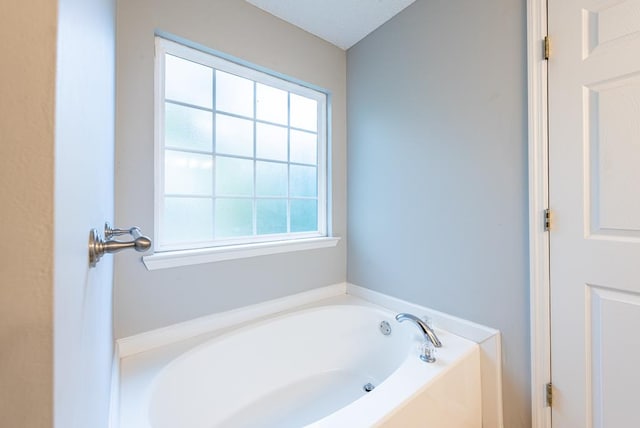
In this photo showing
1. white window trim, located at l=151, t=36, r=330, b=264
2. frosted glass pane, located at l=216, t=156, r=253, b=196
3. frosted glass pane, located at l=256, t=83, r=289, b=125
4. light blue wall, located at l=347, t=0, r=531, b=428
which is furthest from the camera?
frosted glass pane, located at l=256, t=83, r=289, b=125

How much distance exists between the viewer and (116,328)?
1167 mm

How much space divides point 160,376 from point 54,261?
45.9 inches

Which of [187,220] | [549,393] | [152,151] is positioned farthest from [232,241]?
[549,393]

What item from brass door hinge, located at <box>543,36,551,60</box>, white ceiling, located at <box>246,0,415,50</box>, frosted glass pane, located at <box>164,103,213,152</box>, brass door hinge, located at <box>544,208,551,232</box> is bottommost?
brass door hinge, located at <box>544,208,551,232</box>

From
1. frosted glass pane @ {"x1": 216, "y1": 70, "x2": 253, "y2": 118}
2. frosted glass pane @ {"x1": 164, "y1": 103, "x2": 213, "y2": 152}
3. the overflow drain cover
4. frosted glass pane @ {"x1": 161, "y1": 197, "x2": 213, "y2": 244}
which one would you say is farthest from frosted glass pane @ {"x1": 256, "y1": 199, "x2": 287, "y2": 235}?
the overflow drain cover

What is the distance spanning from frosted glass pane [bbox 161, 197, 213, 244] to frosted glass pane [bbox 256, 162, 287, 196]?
356 millimetres

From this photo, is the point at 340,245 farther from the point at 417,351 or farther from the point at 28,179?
the point at 28,179

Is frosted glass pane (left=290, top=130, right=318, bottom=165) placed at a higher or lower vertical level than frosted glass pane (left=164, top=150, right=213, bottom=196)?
higher

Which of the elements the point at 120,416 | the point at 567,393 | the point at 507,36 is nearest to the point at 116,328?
the point at 120,416

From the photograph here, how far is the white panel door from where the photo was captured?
898 millimetres

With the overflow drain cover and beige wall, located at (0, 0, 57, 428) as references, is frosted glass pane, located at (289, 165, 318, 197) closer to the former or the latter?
the overflow drain cover

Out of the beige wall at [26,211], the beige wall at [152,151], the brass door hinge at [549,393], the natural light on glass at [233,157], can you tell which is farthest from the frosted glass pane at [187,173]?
the brass door hinge at [549,393]

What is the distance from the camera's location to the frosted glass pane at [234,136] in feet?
5.06

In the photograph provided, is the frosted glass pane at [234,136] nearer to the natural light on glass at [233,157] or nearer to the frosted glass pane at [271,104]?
the natural light on glass at [233,157]
